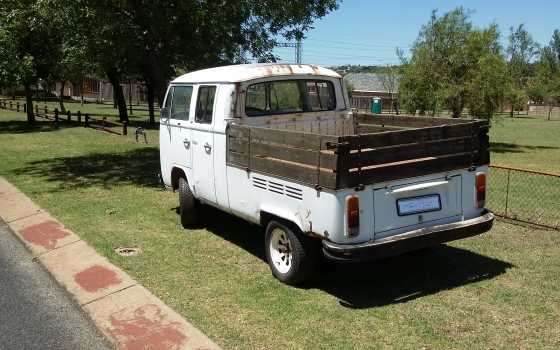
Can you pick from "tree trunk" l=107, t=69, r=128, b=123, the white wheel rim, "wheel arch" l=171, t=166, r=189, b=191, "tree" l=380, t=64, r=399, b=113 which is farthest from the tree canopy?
"tree trunk" l=107, t=69, r=128, b=123

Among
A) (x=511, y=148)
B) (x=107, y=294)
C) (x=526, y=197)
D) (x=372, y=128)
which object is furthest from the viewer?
(x=511, y=148)

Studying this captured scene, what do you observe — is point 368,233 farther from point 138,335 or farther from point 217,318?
point 138,335

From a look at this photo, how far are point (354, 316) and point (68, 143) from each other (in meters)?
16.4

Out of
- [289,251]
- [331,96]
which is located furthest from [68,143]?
[289,251]

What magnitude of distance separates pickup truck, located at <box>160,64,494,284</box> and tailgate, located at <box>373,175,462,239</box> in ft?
0.03

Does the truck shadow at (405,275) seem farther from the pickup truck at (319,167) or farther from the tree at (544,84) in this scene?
the tree at (544,84)

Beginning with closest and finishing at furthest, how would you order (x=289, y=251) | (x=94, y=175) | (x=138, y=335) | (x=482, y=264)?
(x=138, y=335) → (x=289, y=251) → (x=482, y=264) → (x=94, y=175)

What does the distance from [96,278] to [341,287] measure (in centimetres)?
267

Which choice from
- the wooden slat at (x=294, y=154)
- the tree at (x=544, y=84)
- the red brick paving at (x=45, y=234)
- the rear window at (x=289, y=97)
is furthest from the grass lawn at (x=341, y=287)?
the tree at (x=544, y=84)

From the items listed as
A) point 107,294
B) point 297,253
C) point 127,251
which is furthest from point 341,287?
point 127,251

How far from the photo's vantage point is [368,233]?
488cm

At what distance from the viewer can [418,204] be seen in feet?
17.1

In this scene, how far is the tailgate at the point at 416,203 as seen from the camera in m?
4.97

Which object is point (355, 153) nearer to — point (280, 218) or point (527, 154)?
point (280, 218)
